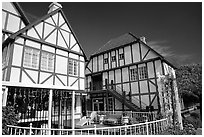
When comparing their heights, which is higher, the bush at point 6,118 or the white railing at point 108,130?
the bush at point 6,118

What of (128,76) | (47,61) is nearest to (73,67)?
(47,61)

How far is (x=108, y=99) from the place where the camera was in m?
14.7

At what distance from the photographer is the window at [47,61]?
30.1 ft

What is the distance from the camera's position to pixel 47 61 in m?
9.36

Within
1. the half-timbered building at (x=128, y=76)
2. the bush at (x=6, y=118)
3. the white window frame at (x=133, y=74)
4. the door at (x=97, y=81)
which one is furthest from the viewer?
the door at (x=97, y=81)

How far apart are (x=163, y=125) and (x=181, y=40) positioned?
25.8ft

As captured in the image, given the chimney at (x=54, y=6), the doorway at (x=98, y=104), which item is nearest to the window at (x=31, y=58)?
the chimney at (x=54, y=6)

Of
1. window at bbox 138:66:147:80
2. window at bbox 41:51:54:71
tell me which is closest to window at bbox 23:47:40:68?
window at bbox 41:51:54:71

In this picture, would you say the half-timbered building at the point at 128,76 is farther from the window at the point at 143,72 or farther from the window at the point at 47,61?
the window at the point at 47,61

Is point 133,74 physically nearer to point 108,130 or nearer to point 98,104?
point 98,104

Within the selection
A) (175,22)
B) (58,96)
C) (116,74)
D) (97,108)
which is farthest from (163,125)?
(97,108)

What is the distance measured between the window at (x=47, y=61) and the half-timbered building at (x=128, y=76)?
6132mm

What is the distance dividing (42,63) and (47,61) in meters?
0.37

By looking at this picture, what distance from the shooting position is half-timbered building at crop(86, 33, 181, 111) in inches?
476
